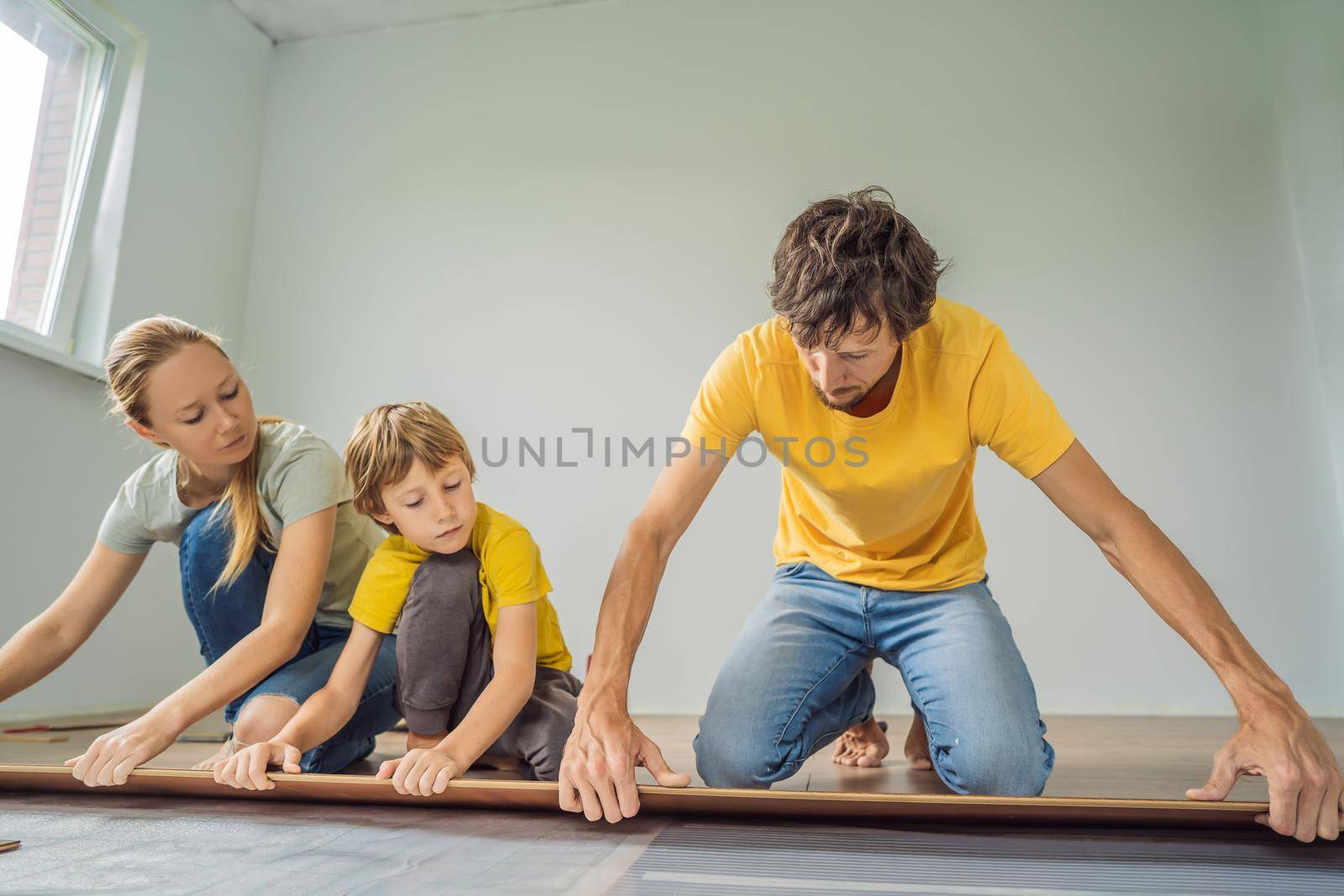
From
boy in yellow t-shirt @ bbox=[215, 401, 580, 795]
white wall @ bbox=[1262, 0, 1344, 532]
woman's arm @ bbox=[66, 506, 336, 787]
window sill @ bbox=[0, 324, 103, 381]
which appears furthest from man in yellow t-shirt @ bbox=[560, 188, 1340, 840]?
window sill @ bbox=[0, 324, 103, 381]

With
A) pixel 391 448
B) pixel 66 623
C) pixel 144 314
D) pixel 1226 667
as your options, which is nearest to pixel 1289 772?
pixel 1226 667

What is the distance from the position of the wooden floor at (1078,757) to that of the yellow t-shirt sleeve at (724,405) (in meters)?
0.52

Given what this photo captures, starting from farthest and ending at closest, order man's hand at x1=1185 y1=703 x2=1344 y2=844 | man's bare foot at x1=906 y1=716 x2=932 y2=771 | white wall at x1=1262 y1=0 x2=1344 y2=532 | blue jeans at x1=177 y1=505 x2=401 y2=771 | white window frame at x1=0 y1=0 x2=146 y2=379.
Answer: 1. white window frame at x1=0 y1=0 x2=146 y2=379
2. white wall at x1=1262 y1=0 x2=1344 y2=532
3. man's bare foot at x1=906 y1=716 x2=932 y2=771
4. blue jeans at x1=177 y1=505 x2=401 y2=771
5. man's hand at x1=1185 y1=703 x2=1344 y2=844

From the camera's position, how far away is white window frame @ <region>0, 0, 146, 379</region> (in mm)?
2934

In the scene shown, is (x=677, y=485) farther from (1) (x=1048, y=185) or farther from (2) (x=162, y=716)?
(1) (x=1048, y=185)

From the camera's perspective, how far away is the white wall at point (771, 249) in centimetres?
299

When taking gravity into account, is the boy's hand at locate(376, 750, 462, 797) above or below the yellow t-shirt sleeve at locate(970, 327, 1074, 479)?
below

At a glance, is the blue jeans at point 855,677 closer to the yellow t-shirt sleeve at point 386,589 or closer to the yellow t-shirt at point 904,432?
the yellow t-shirt at point 904,432

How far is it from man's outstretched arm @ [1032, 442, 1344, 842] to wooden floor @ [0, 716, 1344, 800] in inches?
13.2

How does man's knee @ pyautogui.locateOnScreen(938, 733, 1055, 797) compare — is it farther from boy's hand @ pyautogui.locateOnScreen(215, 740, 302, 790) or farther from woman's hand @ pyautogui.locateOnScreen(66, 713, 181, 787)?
woman's hand @ pyautogui.locateOnScreen(66, 713, 181, 787)

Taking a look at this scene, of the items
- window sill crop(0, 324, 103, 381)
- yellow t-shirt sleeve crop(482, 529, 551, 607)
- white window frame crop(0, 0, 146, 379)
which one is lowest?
yellow t-shirt sleeve crop(482, 529, 551, 607)

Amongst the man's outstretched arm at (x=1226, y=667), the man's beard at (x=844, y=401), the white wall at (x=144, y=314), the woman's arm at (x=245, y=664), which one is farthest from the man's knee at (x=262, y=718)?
the white wall at (x=144, y=314)

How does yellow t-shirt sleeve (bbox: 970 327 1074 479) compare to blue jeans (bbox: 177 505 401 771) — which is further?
blue jeans (bbox: 177 505 401 771)

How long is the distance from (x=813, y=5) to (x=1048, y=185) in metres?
1.12
